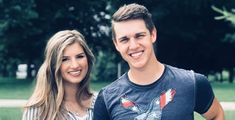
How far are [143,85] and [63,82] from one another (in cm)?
123

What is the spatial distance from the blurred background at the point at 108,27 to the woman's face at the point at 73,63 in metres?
22.1

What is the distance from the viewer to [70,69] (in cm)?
401

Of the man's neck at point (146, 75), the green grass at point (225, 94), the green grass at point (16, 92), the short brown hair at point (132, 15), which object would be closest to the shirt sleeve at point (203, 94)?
the man's neck at point (146, 75)

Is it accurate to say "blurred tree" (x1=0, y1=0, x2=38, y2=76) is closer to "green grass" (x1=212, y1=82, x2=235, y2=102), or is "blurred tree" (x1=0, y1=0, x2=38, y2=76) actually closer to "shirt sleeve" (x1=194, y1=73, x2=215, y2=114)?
"green grass" (x1=212, y1=82, x2=235, y2=102)

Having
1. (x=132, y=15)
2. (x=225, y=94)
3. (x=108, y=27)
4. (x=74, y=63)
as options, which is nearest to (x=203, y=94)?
(x=132, y=15)

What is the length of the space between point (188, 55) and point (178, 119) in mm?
31600

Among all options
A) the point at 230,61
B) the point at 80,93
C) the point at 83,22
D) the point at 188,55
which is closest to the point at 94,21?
the point at 83,22

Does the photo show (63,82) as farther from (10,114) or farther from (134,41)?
(10,114)

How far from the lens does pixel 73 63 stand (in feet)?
13.1

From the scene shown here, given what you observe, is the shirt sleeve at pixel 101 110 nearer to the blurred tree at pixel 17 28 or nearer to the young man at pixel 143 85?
the young man at pixel 143 85

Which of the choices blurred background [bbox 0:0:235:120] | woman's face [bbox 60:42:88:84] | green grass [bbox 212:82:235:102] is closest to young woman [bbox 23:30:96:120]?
woman's face [bbox 60:42:88:84]

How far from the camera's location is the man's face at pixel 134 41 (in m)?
3.03

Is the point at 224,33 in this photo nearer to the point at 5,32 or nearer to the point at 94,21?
the point at 94,21

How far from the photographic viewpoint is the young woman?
4008 millimetres
